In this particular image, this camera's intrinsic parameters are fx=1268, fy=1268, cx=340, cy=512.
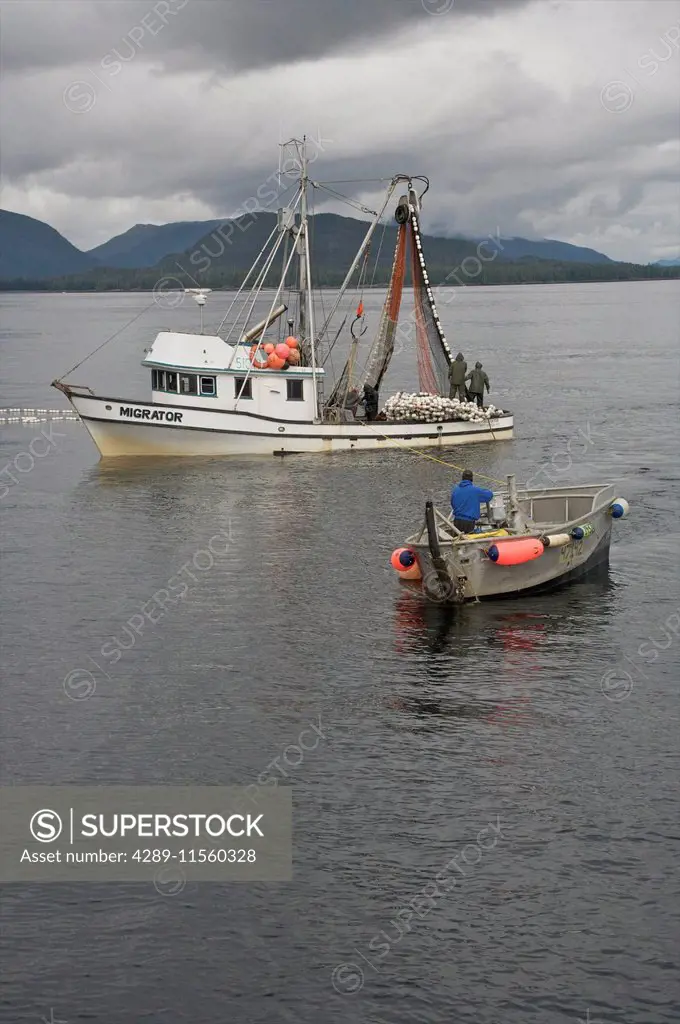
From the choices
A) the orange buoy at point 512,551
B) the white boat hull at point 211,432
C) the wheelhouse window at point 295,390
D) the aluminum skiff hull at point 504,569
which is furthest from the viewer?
the white boat hull at point 211,432

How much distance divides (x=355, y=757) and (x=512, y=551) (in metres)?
7.94

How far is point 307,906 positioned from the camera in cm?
1442

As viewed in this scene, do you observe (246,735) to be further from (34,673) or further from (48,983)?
(48,983)

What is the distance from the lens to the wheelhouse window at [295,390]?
42844mm

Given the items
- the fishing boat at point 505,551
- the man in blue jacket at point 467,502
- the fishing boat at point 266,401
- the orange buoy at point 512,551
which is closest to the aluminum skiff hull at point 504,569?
the fishing boat at point 505,551

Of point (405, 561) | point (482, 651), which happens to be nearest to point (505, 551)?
point (405, 561)

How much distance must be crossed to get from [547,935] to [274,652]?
9.90m

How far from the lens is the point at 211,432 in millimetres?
43281

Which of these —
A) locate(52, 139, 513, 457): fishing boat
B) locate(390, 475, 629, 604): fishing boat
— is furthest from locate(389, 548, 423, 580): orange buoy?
locate(52, 139, 513, 457): fishing boat

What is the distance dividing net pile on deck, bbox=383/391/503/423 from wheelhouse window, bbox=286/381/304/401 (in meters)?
4.01

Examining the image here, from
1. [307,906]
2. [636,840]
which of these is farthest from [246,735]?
[636,840]

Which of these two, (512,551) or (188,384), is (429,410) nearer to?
(188,384)

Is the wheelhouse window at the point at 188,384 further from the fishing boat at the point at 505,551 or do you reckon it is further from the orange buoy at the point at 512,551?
the orange buoy at the point at 512,551

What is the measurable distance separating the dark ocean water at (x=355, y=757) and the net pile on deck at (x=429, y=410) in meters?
9.51
